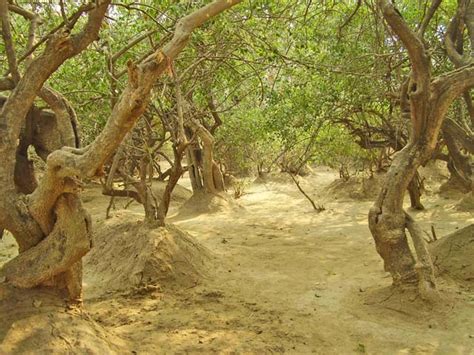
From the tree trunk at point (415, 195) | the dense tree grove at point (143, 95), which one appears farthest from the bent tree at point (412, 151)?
the tree trunk at point (415, 195)

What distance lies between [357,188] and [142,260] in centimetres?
990

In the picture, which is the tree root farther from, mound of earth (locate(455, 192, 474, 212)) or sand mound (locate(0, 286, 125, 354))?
mound of earth (locate(455, 192, 474, 212))

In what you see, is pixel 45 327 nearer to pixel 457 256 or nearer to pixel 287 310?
pixel 287 310

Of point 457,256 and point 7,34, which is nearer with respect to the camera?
point 7,34

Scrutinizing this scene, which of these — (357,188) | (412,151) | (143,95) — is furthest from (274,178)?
(143,95)

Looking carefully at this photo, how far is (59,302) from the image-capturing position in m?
3.82

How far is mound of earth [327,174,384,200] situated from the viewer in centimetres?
1377

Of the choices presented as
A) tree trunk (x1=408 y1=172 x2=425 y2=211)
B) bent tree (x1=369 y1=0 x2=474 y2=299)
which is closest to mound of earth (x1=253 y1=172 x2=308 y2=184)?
tree trunk (x1=408 y1=172 x2=425 y2=211)

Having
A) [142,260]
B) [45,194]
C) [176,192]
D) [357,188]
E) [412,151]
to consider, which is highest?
[45,194]

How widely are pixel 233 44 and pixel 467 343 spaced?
5.12 meters

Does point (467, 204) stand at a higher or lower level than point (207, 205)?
lower

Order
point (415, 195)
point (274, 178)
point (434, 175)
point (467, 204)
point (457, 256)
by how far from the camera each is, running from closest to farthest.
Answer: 1. point (457, 256)
2. point (467, 204)
3. point (415, 195)
4. point (434, 175)
5. point (274, 178)

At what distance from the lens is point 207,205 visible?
12273 mm

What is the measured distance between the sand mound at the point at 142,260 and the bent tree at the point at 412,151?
9.01 ft
